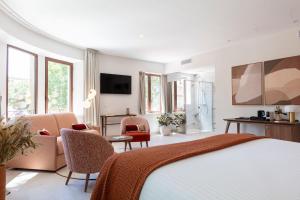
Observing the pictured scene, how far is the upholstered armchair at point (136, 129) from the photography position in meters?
4.64

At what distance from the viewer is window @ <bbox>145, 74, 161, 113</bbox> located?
297 inches

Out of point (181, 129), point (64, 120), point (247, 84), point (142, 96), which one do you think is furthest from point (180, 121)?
point (64, 120)

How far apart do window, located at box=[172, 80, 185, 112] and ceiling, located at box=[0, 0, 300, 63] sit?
94.3 inches

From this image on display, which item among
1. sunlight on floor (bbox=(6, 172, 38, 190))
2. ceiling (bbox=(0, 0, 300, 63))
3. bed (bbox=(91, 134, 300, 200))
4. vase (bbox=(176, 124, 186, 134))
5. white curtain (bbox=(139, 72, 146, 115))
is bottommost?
sunlight on floor (bbox=(6, 172, 38, 190))

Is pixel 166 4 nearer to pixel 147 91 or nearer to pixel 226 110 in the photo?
pixel 226 110

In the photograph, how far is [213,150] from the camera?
1872 mm

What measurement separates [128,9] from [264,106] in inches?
143

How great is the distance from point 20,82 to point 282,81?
18.5 feet

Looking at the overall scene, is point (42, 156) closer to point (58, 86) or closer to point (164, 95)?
point (58, 86)

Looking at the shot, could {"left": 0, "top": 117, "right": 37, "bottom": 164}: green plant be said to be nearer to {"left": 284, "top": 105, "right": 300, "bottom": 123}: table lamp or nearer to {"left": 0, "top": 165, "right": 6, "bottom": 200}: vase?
{"left": 0, "top": 165, "right": 6, "bottom": 200}: vase

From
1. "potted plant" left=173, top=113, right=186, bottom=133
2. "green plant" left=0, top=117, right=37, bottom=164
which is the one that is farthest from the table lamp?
"green plant" left=0, top=117, right=37, bottom=164

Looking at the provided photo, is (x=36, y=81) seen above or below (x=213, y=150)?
above

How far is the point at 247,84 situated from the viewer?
5082mm

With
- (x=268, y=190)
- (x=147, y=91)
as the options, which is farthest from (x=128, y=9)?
(x=147, y=91)
